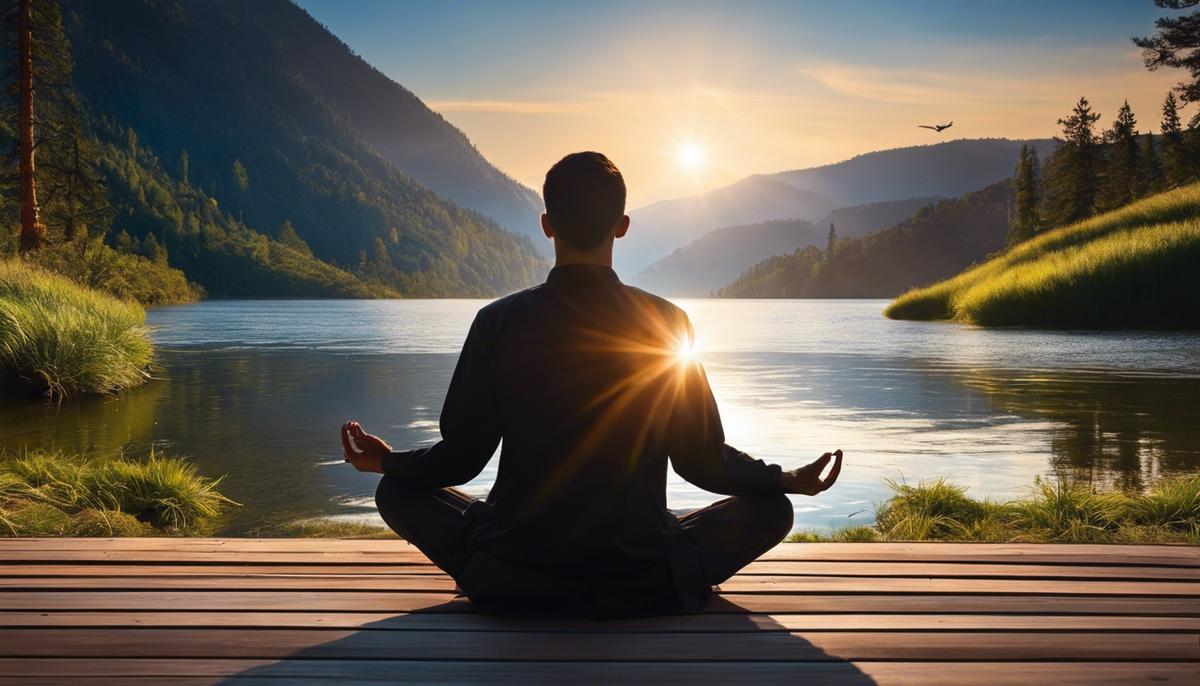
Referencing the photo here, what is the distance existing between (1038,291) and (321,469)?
28632 millimetres

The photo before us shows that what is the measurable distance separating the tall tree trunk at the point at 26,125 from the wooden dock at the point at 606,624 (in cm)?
2758

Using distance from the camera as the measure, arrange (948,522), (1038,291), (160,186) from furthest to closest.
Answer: (160,186) → (1038,291) → (948,522)

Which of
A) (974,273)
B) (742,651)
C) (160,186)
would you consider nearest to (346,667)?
(742,651)

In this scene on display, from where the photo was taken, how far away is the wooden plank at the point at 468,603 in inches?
128

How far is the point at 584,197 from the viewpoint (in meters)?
2.76

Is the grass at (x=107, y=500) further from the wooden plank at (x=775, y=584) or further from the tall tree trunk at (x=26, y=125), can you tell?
the tall tree trunk at (x=26, y=125)

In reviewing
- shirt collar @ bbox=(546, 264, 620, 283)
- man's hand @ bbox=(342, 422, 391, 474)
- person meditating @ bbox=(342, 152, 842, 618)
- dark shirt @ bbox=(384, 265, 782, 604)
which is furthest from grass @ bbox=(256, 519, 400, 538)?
shirt collar @ bbox=(546, 264, 620, 283)

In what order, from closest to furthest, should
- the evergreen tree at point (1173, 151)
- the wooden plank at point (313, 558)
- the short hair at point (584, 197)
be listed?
the short hair at point (584, 197)
the wooden plank at point (313, 558)
the evergreen tree at point (1173, 151)

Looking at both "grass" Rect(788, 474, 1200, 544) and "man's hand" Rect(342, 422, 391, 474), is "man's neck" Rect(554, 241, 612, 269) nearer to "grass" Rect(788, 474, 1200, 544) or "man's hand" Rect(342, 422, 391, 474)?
"man's hand" Rect(342, 422, 391, 474)

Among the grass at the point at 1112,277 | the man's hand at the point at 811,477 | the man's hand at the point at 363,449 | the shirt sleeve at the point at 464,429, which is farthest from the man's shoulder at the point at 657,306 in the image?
the grass at the point at 1112,277

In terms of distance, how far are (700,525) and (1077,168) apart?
2825 inches

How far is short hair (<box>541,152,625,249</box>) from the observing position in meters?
2.73

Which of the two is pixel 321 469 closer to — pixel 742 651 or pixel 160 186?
pixel 742 651

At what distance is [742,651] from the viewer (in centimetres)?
279
